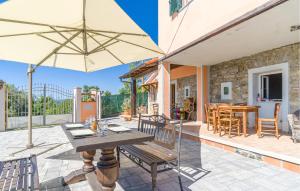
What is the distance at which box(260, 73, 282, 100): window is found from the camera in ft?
19.1

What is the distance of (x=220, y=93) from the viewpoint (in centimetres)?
774

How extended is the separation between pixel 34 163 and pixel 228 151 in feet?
12.8

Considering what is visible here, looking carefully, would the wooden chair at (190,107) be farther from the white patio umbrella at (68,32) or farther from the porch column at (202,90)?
the white patio umbrella at (68,32)

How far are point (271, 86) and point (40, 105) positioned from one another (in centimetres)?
968

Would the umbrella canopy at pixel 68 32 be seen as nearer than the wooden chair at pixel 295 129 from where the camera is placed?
Yes

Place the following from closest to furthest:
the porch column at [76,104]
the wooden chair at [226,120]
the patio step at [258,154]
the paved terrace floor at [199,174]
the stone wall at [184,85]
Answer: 1. the paved terrace floor at [199,174]
2. the patio step at [258,154]
3. the wooden chair at [226,120]
4. the porch column at [76,104]
5. the stone wall at [184,85]

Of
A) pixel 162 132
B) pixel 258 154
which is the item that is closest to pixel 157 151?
pixel 162 132

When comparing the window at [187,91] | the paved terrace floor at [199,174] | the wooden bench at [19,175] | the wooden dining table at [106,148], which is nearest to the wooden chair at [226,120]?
the paved terrace floor at [199,174]

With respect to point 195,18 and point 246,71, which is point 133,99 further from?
point 195,18

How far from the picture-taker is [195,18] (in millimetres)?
5367

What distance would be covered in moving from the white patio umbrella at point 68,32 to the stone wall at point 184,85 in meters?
6.12

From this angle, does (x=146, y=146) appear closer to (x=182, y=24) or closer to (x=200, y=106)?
(x=182, y=24)

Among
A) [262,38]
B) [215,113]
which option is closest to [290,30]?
[262,38]

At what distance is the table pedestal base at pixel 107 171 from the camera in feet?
7.12
